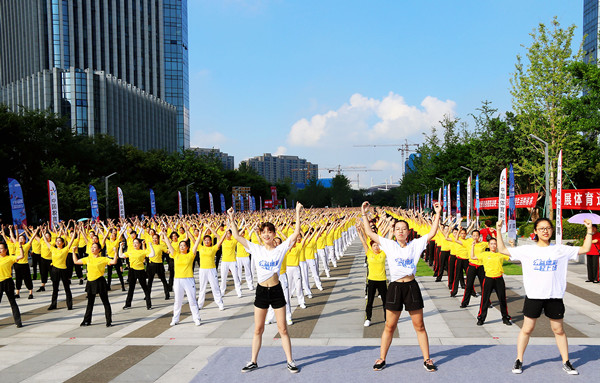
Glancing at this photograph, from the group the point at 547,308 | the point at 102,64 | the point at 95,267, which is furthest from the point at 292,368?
the point at 102,64

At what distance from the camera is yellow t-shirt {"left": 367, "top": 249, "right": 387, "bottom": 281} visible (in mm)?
9670

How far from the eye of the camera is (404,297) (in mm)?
6473

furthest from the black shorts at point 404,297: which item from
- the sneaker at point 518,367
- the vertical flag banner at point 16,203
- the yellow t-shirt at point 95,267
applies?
the vertical flag banner at point 16,203

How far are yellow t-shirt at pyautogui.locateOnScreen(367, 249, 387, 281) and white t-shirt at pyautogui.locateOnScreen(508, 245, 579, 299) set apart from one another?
352 cm

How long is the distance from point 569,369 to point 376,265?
3934 mm

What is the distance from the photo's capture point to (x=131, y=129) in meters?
91.4

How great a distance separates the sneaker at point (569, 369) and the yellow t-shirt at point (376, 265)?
12.4 feet

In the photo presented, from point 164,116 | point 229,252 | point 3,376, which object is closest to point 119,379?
point 3,376

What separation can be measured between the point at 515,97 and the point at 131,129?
71045 mm

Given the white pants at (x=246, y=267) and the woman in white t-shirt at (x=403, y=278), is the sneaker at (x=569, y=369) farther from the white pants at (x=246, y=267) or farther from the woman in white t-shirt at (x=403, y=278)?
the white pants at (x=246, y=267)

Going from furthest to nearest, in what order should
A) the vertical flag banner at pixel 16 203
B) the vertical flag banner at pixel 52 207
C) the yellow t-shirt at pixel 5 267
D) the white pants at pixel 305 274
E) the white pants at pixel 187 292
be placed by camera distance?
the vertical flag banner at pixel 16 203 < the vertical flag banner at pixel 52 207 < the white pants at pixel 305 274 < the yellow t-shirt at pixel 5 267 < the white pants at pixel 187 292

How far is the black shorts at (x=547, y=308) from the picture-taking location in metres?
6.25

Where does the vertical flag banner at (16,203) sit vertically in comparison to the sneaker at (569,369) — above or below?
above

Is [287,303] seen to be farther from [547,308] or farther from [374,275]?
[547,308]
